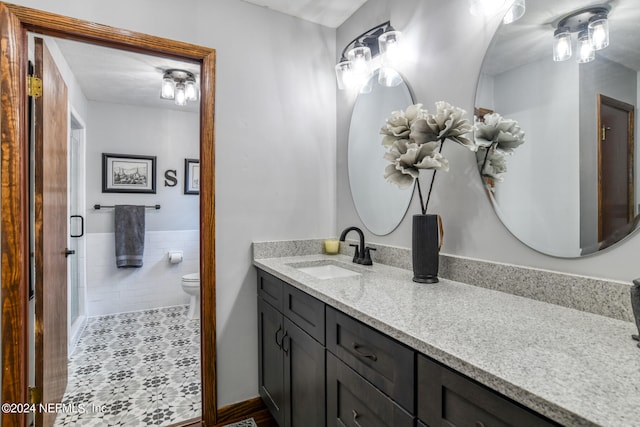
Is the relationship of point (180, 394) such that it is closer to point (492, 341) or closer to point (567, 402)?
point (492, 341)

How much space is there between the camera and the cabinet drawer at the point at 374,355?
2.75ft

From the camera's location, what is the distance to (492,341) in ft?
2.49

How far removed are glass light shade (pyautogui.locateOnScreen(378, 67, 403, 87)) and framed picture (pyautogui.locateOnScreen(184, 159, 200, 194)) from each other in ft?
9.52

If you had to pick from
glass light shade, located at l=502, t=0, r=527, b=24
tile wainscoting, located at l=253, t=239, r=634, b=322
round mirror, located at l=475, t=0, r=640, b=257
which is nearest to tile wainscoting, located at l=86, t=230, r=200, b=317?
tile wainscoting, located at l=253, t=239, r=634, b=322

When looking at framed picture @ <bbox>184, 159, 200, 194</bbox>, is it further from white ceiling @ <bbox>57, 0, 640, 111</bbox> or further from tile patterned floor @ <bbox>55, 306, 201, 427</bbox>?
tile patterned floor @ <bbox>55, 306, 201, 427</bbox>

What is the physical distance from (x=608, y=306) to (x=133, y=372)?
2.78 m

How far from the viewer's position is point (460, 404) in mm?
703

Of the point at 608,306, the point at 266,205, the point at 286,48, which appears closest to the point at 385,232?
the point at 266,205

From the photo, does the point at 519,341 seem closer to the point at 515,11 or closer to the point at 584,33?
the point at 584,33

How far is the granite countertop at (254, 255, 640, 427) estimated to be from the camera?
534mm

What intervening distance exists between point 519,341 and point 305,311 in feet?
2.69

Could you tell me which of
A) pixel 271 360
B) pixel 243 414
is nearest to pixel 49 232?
pixel 271 360

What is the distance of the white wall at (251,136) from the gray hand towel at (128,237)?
7.64 feet

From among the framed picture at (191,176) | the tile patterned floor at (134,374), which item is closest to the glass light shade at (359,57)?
the tile patterned floor at (134,374)
